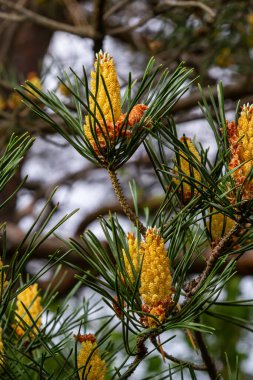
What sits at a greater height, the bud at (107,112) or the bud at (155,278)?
the bud at (107,112)

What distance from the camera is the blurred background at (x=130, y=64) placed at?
4.54ft

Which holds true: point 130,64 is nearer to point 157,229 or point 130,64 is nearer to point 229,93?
point 229,93

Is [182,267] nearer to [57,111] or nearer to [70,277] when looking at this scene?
[57,111]

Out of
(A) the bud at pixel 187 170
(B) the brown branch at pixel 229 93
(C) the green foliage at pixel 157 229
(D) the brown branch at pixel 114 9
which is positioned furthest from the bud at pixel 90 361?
(B) the brown branch at pixel 229 93

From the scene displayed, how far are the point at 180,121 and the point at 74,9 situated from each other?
0.42m

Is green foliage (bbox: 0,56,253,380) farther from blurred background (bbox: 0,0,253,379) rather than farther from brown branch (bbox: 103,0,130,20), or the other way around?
brown branch (bbox: 103,0,130,20)

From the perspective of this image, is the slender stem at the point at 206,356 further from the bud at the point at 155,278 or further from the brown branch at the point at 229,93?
the brown branch at the point at 229,93

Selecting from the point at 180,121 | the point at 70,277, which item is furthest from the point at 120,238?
the point at 70,277

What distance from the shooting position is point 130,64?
6.88ft

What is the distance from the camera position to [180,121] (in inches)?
66.0

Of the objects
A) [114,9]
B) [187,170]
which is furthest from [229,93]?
[187,170]

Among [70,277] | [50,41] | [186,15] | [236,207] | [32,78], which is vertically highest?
[50,41]

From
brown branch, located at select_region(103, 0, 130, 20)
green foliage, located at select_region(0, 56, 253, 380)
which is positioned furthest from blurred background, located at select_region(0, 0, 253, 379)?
green foliage, located at select_region(0, 56, 253, 380)

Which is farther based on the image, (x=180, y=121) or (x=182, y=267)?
(x=180, y=121)
